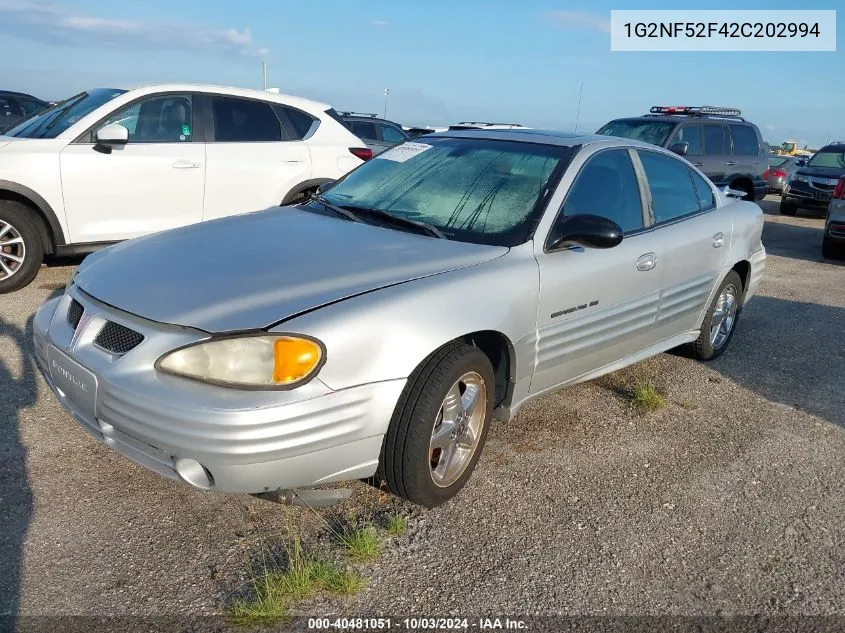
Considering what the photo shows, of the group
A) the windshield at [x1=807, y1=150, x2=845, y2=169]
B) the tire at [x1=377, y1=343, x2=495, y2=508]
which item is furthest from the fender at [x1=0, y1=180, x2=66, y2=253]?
the windshield at [x1=807, y1=150, x2=845, y2=169]

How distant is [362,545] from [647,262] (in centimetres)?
217

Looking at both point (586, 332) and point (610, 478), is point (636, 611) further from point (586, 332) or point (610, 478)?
point (586, 332)

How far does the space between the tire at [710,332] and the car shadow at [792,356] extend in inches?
4.4

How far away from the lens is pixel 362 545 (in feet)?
8.76

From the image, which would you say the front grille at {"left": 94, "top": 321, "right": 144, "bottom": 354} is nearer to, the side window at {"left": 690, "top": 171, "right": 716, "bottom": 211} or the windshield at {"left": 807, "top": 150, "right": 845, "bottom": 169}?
the side window at {"left": 690, "top": 171, "right": 716, "bottom": 211}

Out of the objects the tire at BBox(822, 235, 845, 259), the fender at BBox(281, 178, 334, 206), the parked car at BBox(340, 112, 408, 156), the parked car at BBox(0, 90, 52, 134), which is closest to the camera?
the fender at BBox(281, 178, 334, 206)

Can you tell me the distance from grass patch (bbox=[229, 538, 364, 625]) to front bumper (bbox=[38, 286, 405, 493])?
281 mm

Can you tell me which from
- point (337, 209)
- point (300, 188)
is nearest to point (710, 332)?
point (337, 209)

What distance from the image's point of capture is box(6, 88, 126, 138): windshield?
6.09m

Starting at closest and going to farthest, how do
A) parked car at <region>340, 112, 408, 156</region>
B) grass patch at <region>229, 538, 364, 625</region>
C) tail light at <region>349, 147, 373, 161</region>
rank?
grass patch at <region>229, 538, 364, 625</region> → tail light at <region>349, 147, 373, 161</region> → parked car at <region>340, 112, 408, 156</region>

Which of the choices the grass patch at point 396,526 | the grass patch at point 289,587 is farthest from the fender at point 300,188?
the grass patch at point 289,587

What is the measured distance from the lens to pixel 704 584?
8.69 feet

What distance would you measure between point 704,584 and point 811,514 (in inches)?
33.7

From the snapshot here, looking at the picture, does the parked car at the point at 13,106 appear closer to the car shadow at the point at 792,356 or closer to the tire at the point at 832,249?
the car shadow at the point at 792,356
